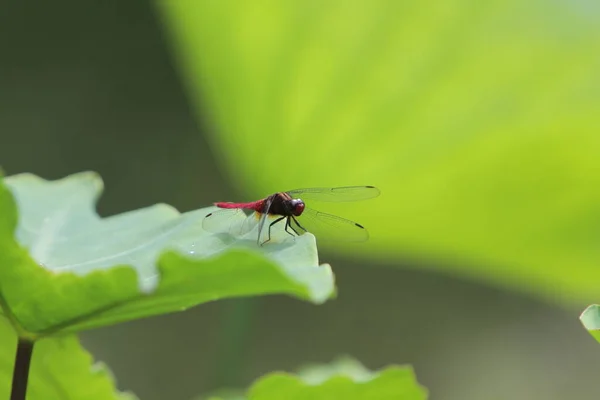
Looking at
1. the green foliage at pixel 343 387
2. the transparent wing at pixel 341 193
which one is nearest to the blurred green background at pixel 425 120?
the transparent wing at pixel 341 193

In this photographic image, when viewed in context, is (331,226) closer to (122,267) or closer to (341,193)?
(341,193)

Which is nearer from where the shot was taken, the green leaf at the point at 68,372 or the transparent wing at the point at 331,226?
the green leaf at the point at 68,372

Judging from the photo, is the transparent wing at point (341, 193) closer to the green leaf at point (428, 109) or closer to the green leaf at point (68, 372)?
the green leaf at point (428, 109)

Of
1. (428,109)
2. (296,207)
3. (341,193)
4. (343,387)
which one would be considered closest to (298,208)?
(296,207)

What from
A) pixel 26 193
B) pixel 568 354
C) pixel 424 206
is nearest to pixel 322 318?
pixel 568 354

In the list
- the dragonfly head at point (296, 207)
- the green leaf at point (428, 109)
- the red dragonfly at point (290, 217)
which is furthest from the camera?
the green leaf at point (428, 109)

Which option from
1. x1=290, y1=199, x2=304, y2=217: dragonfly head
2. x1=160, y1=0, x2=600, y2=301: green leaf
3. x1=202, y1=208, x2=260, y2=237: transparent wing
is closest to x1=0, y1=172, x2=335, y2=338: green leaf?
A: x1=202, y1=208, x2=260, y2=237: transparent wing
